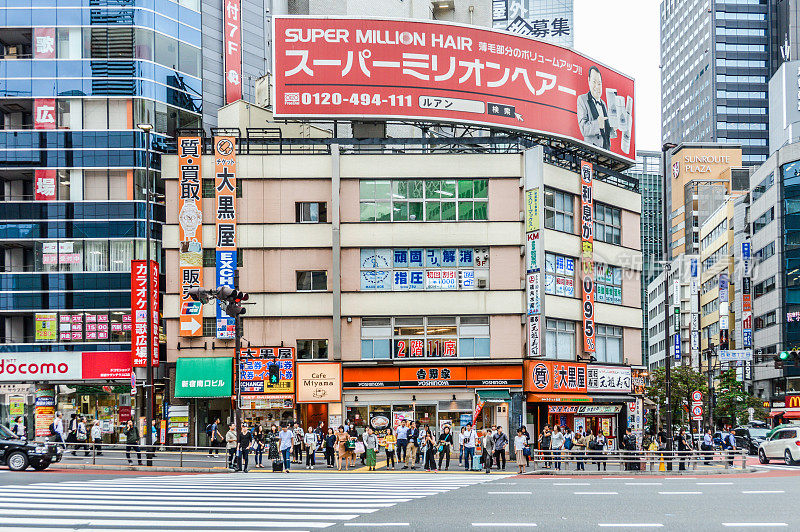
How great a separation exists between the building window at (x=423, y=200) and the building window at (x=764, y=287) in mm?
49682

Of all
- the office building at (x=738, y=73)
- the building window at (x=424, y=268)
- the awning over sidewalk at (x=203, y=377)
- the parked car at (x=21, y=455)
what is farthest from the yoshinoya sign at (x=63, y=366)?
the office building at (x=738, y=73)

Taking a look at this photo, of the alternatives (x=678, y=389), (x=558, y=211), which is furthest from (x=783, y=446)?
(x=678, y=389)

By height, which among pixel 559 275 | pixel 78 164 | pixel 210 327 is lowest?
pixel 210 327

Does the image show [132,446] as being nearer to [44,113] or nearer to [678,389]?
[44,113]

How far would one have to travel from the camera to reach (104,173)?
2015 inches

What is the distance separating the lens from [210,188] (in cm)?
4672

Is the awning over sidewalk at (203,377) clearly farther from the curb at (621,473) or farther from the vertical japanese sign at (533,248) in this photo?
the curb at (621,473)

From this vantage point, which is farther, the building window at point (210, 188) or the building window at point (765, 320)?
the building window at point (765, 320)

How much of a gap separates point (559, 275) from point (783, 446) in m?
13.0

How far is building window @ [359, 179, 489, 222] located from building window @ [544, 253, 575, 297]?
157 inches

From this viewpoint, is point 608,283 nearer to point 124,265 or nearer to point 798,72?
point 124,265

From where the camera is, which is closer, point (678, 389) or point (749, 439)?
point (749, 439)

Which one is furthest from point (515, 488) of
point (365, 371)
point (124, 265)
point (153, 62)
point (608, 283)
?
point (153, 62)

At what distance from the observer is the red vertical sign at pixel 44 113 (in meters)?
50.8
